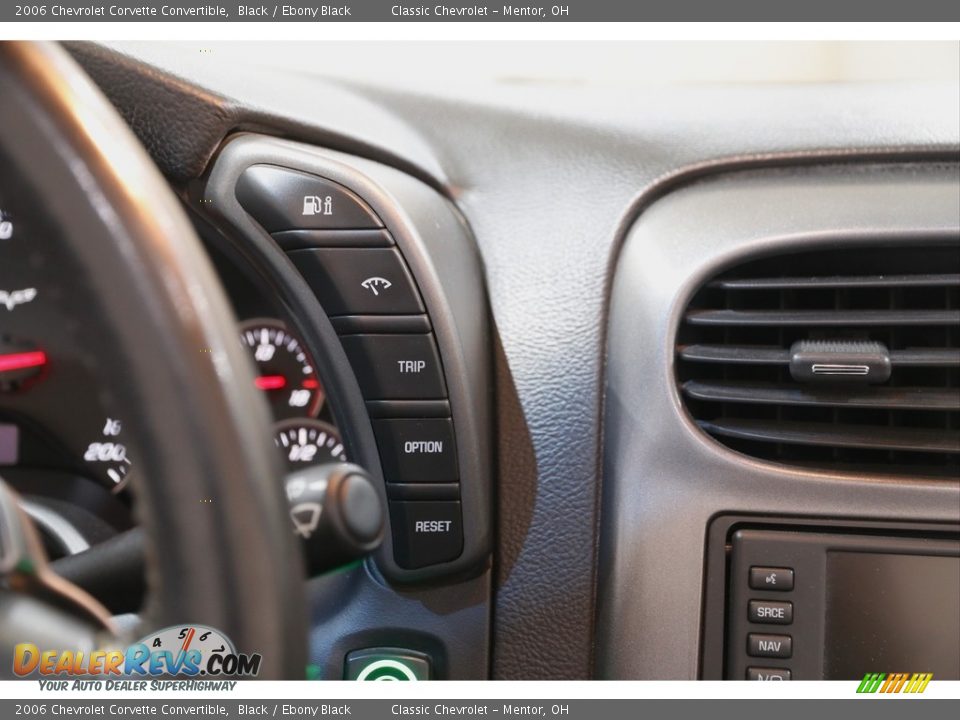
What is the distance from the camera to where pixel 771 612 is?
84 centimetres

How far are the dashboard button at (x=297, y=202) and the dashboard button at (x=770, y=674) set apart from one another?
51cm

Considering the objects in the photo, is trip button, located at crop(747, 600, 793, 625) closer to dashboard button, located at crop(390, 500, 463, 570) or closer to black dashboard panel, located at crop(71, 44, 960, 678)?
black dashboard panel, located at crop(71, 44, 960, 678)

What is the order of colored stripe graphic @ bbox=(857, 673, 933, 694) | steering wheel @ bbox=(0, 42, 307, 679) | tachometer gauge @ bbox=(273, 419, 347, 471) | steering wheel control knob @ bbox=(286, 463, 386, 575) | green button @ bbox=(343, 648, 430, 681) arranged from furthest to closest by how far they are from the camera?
tachometer gauge @ bbox=(273, 419, 347, 471), green button @ bbox=(343, 648, 430, 681), colored stripe graphic @ bbox=(857, 673, 933, 694), steering wheel control knob @ bbox=(286, 463, 386, 575), steering wheel @ bbox=(0, 42, 307, 679)

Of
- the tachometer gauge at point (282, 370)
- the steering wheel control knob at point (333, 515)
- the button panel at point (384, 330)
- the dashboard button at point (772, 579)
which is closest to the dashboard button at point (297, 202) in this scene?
the button panel at point (384, 330)

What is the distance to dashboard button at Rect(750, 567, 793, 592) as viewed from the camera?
0.84 m

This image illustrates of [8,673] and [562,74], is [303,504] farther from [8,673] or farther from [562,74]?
[562,74]

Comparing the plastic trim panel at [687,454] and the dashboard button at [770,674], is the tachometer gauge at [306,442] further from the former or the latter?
the dashboard button at [770,674]

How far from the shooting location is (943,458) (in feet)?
2.80

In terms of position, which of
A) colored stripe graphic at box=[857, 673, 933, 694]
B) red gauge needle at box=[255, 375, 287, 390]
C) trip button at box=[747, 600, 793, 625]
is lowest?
colored stripe graphic at box=[857, 673, 933, 694]

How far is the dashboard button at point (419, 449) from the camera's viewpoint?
88 centimetres

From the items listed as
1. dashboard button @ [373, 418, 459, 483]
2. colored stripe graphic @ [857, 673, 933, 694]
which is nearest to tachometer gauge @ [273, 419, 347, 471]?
dashboard button @ [373, 418, 459, 483]

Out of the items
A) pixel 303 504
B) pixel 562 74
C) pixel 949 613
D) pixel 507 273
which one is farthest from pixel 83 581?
pixel 562 74

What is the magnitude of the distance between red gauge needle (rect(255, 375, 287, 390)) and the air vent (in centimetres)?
44

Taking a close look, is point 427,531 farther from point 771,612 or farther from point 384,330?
point 771,612
